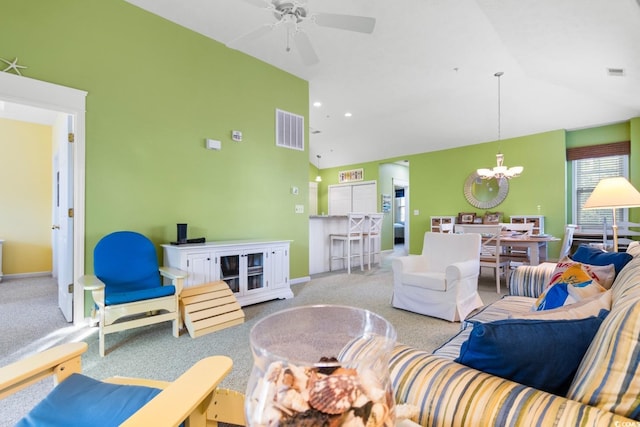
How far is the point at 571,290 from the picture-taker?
1.37 metres

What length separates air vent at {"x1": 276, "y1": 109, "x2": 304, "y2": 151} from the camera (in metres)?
4.33

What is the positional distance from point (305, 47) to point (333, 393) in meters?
2.96

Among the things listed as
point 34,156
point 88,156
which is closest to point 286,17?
point 88,156

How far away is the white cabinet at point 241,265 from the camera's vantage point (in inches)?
115

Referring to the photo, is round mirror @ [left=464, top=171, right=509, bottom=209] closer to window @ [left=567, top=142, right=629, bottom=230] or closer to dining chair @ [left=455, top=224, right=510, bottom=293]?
window @ [left=567, top=142, right=629, bottom=230]

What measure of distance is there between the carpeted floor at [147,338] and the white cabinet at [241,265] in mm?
175

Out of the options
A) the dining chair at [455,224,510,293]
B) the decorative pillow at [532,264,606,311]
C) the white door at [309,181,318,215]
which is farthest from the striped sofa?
the white door at [309,181,318,215]

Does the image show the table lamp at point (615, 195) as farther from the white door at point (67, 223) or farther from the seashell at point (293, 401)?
the white door at point (67, 223)

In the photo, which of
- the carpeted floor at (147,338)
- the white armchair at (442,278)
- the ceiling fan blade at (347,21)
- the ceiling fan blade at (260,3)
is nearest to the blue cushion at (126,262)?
the carpeted floor at (147,338)

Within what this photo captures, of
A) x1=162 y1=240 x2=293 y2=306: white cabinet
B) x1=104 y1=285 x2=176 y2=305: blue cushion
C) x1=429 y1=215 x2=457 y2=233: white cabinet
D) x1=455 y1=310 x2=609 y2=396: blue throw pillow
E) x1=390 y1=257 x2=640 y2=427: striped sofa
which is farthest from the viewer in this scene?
x1=429 y1=215 x2=457 y2=233: white cabinet

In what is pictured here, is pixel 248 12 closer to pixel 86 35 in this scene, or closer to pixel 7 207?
pixel 86 35

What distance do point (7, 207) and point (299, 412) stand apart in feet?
21.6

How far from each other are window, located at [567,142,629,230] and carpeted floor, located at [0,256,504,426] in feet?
12.1

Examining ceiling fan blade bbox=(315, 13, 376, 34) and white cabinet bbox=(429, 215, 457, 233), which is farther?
white cabinet bbox=(429, 215, 457, 233)
